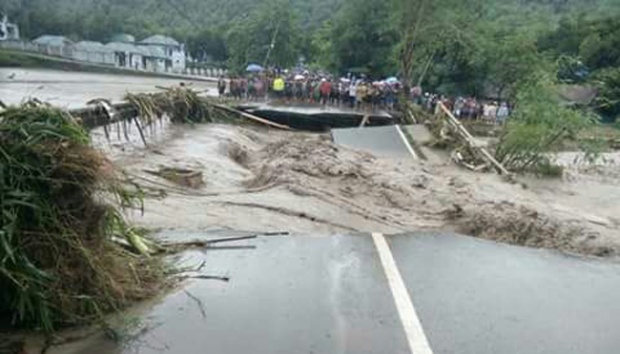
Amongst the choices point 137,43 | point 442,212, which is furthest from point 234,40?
point 442,212

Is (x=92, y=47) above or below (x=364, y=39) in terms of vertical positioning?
below

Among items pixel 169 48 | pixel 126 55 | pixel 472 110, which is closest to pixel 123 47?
pixel 126 55

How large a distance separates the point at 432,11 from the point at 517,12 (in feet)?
179

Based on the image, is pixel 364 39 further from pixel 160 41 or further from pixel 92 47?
pixel 160 41

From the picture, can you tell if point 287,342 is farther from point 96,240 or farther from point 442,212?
point 442,212

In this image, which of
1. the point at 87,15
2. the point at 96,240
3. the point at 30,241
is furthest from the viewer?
the point at 87,15

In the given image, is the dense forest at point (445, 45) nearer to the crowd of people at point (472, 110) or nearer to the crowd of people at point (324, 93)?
the crowd of people at point (472, 110)

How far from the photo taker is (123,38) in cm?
10256

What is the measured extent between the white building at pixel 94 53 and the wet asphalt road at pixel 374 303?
8584 cm

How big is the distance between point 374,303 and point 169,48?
336 feet

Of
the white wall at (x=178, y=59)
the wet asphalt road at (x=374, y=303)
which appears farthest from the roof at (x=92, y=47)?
the wet asphalt road at (x=374, y=303)

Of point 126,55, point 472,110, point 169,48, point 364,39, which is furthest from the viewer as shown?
point 169,48

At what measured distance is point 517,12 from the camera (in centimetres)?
9344

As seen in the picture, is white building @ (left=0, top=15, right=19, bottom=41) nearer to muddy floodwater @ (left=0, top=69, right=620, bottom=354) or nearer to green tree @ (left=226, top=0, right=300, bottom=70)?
green tree @ (left=226, top=0, right=300, bottom=70)
